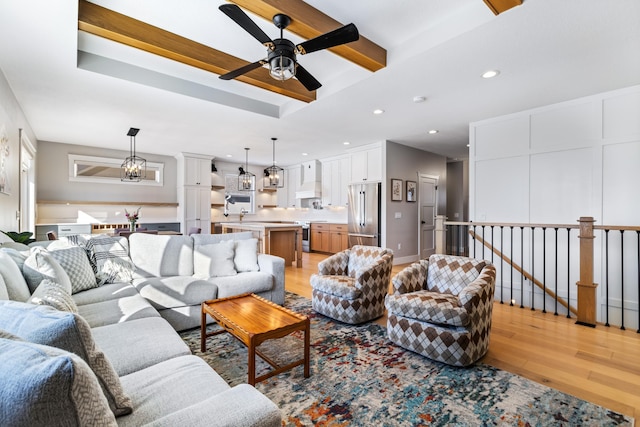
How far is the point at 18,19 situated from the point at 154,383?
2.78m

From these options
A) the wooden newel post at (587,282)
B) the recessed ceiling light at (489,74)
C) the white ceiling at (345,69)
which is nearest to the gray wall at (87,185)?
the white ceiling at (345,69)

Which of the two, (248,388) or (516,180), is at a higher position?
(516,180)

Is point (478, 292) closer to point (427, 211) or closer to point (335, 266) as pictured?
point (335, 266)

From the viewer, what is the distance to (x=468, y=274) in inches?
109

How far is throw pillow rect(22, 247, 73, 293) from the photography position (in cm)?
205

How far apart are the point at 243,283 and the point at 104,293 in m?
1.21

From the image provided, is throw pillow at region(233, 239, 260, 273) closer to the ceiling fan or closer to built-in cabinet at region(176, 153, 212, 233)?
the ceiling fan

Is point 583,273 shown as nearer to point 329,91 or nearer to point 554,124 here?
point 554,124

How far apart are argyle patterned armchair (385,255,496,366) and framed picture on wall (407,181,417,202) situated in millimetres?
3928

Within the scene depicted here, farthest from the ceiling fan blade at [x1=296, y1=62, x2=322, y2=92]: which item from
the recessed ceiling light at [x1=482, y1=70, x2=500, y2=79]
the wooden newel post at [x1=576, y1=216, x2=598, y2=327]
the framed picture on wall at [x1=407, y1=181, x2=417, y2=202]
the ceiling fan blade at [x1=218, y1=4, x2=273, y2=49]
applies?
the framed picture on wall at [x1=407, y1=181, x2=417, y2=202]

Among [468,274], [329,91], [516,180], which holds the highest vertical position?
[329,91]

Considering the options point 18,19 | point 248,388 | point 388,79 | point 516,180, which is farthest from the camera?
point 516,180

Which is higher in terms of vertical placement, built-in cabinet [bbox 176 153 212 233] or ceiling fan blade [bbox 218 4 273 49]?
ceiling fan blade [bbox 218 4 273 49]

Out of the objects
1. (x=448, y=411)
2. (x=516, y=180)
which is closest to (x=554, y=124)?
(x=516, y=180)
